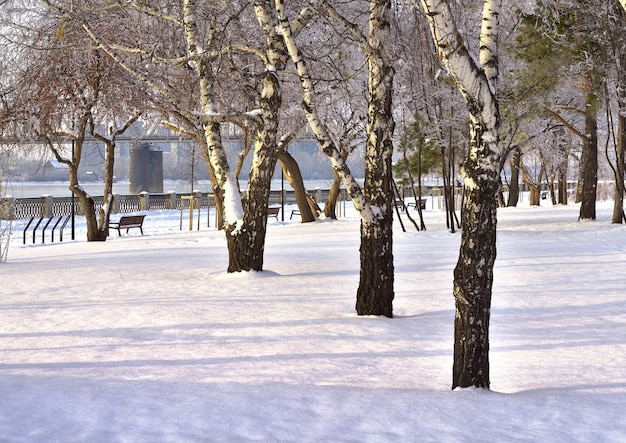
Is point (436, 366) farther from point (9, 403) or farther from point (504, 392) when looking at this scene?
point (9, 403)

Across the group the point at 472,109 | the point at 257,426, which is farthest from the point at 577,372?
the point at 257,426

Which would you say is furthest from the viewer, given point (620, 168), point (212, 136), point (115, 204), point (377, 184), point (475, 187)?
point (115, 204)

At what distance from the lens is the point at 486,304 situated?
5.86 metres

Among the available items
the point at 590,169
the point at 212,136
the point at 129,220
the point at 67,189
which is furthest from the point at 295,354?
the point at 67,189

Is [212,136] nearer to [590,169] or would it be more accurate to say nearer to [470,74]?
[470,74]

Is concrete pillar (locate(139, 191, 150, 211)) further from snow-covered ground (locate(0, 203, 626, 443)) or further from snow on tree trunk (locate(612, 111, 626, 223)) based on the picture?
snow-covered ground (locate(0, 203, 626, 443))

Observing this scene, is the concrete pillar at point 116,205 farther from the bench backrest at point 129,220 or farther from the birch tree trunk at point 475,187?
the birch tree trunk at point 475,187

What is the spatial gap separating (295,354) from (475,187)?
221cm

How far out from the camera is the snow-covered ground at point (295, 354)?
4.71 metres

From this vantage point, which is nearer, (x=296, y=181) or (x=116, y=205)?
(x=296, y=181)

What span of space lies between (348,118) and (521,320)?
19.4 m

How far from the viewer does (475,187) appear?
5762mm

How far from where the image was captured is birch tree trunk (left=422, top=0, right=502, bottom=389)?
5.64m

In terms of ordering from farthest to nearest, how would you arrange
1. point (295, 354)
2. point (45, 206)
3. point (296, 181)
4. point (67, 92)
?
point (45, 206), point (296, 181), point (67, 92), point (295, 354)
